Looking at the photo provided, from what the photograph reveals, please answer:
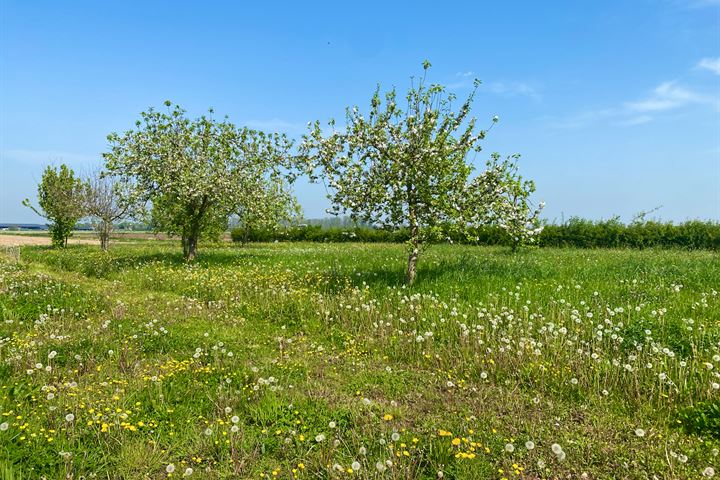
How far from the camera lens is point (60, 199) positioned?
116 ft

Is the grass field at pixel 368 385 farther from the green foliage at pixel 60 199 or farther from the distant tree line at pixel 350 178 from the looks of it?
the green foliage at pixel 60 199

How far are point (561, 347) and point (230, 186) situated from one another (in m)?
15.6

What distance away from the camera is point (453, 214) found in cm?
1120

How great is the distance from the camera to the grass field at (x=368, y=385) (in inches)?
173

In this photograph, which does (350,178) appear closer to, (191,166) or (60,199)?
(191,166)

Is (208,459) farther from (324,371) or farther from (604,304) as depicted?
(604,304)

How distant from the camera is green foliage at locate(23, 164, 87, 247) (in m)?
35.0

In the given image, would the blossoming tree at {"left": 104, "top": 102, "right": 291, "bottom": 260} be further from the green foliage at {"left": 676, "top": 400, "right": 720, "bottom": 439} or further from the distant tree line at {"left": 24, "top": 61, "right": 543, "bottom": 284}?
the green foliage at {"left": 676, "top": 400, "right": 720, "bottom": 439}

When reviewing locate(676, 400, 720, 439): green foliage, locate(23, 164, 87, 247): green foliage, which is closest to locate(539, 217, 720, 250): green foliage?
locate(676, 400, 720, 439): green foliage

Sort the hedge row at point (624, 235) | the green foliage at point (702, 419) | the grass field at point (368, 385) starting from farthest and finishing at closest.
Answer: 1. the hedge row at point (624, 235)
2. the green foliage at point (702, 419)
3. the grass field at point (368, 385)

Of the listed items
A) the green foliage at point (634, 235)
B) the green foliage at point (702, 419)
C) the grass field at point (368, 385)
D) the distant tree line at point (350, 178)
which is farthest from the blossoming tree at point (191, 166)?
the green foliage at point (634, 235)

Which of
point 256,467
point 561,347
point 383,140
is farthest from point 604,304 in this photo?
point 256,467

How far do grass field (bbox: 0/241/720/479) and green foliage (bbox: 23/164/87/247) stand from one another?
28.7 metres

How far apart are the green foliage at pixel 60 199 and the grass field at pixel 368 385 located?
28.7 m
